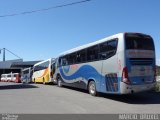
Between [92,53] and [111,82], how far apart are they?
3357mm

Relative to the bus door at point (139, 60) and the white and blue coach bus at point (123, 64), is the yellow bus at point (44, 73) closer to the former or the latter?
the white and blue coach bus at point (123, 64)

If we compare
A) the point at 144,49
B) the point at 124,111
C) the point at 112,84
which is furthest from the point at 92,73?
the point at 124,111

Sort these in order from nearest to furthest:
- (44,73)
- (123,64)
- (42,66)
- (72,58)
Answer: (123,64) → (72,58) → (44,73) → (42,66)

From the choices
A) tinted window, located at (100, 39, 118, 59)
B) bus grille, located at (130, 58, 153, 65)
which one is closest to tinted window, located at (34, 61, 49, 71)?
tinted window, located at (100, 39, 118, 59)

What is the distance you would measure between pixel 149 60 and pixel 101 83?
301 cm

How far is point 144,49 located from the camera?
16.4 meters

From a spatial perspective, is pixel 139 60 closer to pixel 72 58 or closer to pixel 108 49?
pixel 108 49

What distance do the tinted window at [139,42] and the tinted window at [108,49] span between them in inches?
27.4

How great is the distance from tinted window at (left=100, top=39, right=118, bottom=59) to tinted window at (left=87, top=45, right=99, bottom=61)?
82 centimetres

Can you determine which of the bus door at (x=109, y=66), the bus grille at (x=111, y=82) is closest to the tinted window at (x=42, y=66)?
the bus door at (x=109, y=66)

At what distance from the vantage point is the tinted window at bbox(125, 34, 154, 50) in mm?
16047

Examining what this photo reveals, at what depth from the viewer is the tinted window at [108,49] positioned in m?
16.5

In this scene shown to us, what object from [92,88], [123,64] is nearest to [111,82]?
[123,64]

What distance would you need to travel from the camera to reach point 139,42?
53.7ft
